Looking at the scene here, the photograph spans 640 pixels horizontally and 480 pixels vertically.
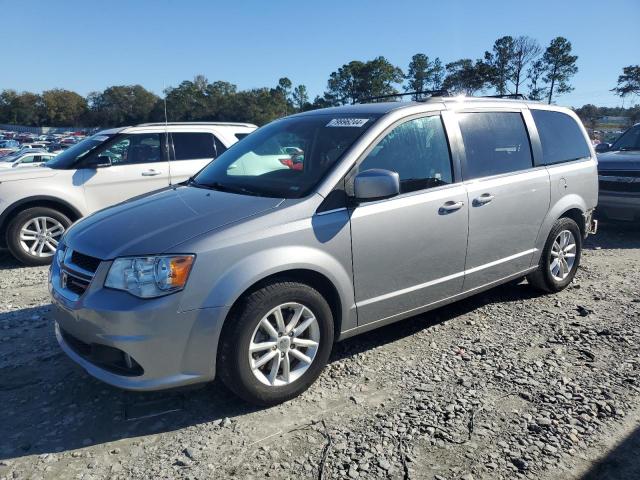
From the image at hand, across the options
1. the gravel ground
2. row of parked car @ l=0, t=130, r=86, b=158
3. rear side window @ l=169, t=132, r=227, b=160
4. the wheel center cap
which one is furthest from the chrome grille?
row of parked car @ l=0, t=130, r=86, b=158

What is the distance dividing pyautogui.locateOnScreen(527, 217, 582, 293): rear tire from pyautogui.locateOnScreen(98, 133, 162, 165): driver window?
17.0 ft

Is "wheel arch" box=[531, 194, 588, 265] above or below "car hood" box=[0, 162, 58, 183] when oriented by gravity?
below

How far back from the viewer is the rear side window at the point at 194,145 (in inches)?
286

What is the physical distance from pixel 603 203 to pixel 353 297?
20.8 ft

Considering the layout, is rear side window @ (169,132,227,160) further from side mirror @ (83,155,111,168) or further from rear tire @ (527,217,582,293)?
rear tire @ (527,217,582,293)

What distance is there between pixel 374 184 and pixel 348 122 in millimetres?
796

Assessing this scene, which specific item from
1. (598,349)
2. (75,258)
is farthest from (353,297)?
(598,349)

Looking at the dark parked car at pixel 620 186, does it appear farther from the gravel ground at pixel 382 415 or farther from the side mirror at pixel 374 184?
the side mirror at pixel 374 184

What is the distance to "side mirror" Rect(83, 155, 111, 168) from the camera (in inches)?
265

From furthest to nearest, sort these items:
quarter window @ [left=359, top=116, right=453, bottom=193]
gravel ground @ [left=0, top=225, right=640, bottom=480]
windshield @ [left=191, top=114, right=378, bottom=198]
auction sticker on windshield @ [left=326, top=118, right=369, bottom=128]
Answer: auction sticker on windshield @ [left=326, top=118, right=369, bottom=128], quarter window @ [left=359, top=116, right=453, bottom=193], windshield @ [left=191, top=114, right=378, bottom=198], gravel ground @ [left=0, top=225, right=640, bottom=480]

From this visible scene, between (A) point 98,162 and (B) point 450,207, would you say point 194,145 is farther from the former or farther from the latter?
(B) point 450,207

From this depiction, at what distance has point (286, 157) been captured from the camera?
3918 mm

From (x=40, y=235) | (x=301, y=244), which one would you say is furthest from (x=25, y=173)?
(x=301, y=244)

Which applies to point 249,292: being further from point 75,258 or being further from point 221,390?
point 75,258
